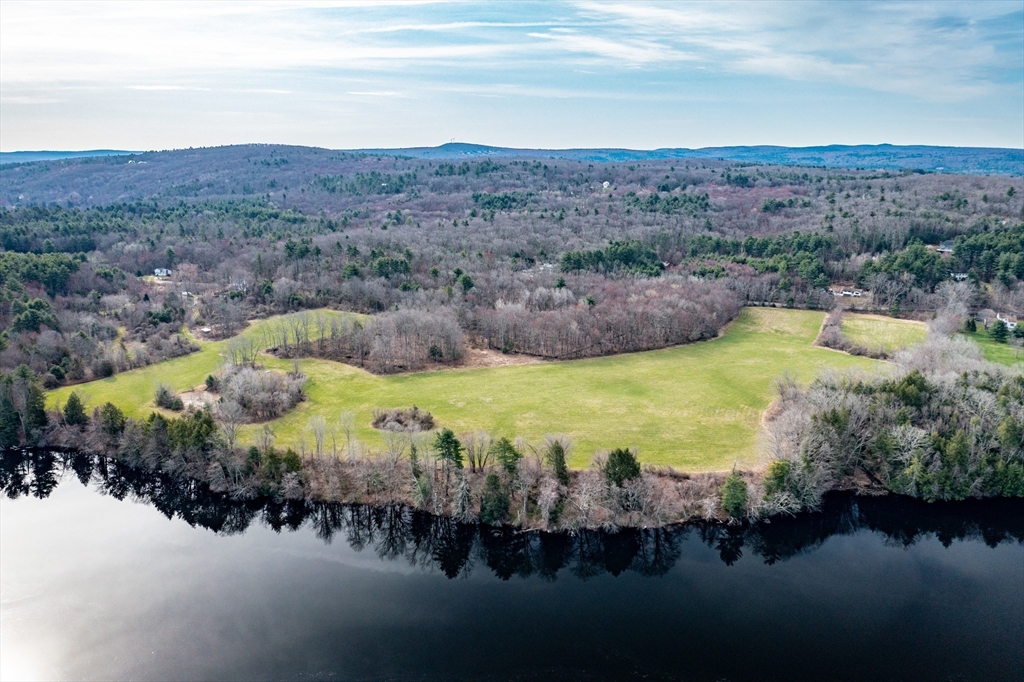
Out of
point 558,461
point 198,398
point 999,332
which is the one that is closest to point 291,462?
point 558,461

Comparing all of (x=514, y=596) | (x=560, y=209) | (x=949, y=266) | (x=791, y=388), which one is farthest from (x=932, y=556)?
(x=560, y=209)

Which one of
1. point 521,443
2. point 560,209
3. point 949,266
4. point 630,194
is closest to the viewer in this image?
point 521,443

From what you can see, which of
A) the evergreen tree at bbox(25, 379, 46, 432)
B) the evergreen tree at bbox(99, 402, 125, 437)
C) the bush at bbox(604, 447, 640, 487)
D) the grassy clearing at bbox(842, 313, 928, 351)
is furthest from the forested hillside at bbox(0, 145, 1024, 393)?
the bush at bbox(604, 447, 640, 487)

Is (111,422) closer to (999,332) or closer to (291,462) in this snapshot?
(291,462)

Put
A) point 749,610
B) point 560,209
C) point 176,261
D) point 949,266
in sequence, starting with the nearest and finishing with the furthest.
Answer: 1. point 749,610
2. point 949,266
3. point 176,261
4. point 560,209

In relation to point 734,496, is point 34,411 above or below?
above

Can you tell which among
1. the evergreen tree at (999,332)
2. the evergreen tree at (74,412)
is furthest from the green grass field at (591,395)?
the evergreen tree at (999,332)

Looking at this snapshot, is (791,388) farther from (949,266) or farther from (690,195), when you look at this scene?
(690,195)
